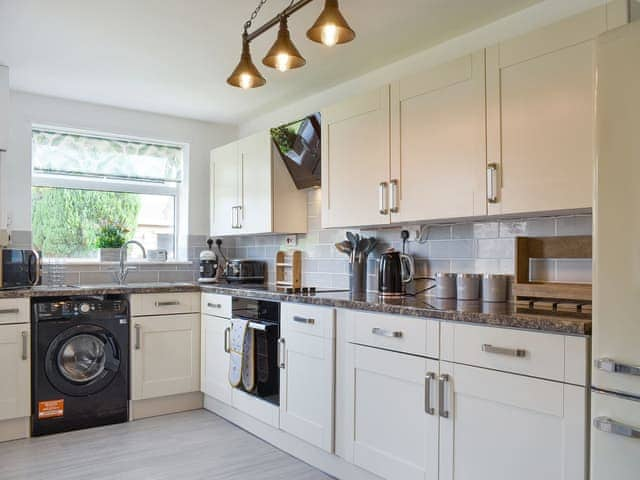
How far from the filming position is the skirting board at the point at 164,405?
3.73 m

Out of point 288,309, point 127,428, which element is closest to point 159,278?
point 127,428

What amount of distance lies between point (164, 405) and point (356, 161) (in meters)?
2.25

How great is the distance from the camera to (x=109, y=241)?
433 cm

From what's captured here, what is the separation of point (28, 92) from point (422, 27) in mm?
2923

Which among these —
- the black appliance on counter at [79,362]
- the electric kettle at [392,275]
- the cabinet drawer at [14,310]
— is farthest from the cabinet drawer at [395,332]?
the cabinet drawer at [14,310]

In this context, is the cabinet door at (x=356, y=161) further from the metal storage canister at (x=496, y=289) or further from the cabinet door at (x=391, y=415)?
the cabinet door at (x=391, y=415)

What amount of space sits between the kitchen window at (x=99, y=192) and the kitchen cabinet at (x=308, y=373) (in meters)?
2.11

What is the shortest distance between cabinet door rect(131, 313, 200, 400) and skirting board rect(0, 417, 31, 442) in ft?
2.11

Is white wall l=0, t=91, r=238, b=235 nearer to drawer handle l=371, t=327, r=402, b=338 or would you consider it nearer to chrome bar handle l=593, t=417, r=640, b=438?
drawer handle l=371, t=327, r=402, b=338

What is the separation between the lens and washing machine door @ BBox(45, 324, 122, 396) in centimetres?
342

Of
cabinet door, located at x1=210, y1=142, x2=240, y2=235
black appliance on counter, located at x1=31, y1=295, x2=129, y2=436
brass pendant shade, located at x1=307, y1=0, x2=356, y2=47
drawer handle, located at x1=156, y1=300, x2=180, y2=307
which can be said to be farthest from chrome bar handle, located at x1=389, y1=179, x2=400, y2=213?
black appliance on counter, located at x1=31, y1=295, x2=129, y2=436

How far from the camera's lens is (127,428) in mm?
3533

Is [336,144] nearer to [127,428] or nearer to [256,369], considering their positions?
[256,369]

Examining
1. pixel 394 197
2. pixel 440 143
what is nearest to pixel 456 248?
pixel 394 197
